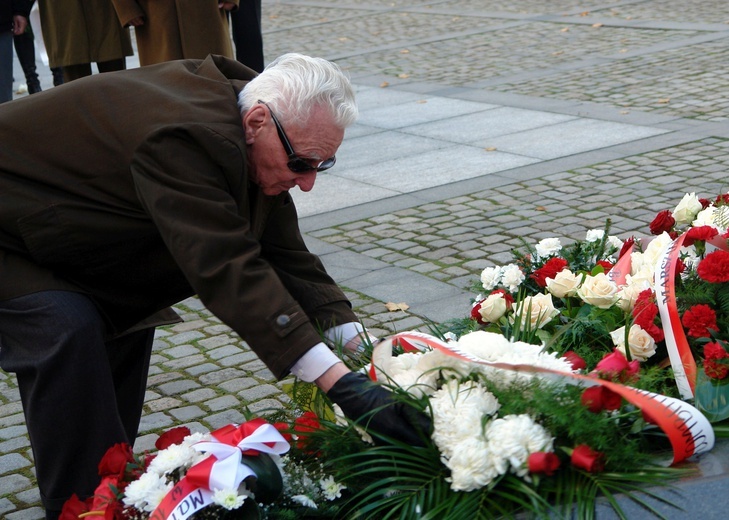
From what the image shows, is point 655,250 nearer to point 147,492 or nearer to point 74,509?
point 147,492

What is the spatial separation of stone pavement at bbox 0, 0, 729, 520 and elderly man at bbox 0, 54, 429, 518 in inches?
29.8

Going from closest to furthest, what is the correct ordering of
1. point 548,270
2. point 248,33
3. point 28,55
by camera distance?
point 548,270, point 248,33, point 28,55

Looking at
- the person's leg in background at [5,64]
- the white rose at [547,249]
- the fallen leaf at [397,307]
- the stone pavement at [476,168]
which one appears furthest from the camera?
the person's leg in background at [5,64]

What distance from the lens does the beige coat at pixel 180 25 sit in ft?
21.7

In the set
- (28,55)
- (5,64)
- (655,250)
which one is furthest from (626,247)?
(28,55)

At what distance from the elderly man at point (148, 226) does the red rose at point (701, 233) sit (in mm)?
927

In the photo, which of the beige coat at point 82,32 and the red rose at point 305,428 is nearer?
the red rose at point 305,428

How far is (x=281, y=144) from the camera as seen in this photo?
2500 mm

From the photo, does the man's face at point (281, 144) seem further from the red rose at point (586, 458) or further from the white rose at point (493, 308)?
the red rose at point (586, 458)

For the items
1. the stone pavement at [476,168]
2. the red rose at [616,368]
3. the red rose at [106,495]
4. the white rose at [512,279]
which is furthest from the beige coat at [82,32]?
the red rose at [616,368]

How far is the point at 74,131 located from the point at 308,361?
87cm

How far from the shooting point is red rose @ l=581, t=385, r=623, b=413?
7.00 feet

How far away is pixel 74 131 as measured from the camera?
2.65 meters

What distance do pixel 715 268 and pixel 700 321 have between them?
0.49 feet
